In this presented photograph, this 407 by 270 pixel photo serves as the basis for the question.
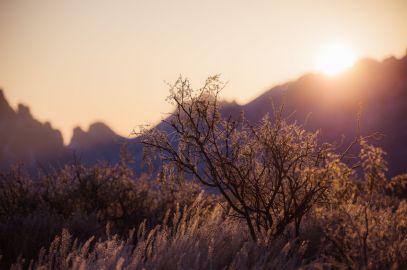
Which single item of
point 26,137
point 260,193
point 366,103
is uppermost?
point 26,137

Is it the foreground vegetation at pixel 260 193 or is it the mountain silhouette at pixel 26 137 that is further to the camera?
the mountain silhouette at pixel 26 137

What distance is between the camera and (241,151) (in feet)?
23.5

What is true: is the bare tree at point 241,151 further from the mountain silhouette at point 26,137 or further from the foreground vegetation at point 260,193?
the mountain silhouette at point 26,137

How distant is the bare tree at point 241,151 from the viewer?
6.92m

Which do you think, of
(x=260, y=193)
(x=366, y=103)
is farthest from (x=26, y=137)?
(x=260, y=193)

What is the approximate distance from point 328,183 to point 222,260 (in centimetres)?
236

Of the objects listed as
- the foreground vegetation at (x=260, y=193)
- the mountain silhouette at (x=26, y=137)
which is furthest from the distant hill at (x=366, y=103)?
the mountain silhouette at (x=26, y=137)

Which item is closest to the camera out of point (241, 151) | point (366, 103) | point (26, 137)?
point (241, 151)

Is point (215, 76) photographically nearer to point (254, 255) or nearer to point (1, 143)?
point (254, 255)

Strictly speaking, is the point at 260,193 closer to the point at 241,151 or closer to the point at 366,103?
the point at 241,151

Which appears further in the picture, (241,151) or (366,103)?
(366,103)

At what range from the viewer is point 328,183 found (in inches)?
261

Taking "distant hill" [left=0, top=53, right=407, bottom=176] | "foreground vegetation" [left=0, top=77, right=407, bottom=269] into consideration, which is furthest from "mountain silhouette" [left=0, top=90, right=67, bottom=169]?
"foreground vegetation" [left=0, top=77, right=407, bottom=269]

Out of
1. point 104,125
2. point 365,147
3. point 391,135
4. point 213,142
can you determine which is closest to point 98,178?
point 213,142
